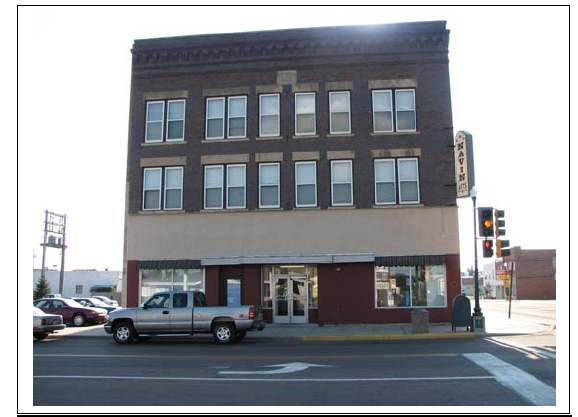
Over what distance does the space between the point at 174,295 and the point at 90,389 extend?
29.0 ft

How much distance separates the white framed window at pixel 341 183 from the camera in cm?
2452

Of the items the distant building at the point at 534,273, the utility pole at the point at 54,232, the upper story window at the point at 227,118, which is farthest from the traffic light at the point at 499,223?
the distant building at the point at 534,273

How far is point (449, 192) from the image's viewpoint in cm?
2388

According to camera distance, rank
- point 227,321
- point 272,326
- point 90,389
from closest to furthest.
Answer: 1. point 90,389
2. point 227,321
3. point 272,326

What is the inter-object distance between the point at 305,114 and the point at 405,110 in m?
4.42

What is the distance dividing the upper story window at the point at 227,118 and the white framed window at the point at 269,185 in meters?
1.93

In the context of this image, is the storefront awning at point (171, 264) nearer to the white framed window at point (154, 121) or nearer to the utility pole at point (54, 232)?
the white framed window at point (154, 121)

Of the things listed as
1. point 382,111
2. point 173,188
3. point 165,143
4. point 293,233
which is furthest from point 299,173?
point 165,143

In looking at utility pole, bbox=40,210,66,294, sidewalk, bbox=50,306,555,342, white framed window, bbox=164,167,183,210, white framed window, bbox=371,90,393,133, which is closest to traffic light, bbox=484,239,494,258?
sidewalk, bbox=50,306,555,342

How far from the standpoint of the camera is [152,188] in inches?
1025

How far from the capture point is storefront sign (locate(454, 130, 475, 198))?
2259 centimetres

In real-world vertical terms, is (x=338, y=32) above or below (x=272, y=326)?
above

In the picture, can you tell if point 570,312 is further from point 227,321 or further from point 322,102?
point 322,102

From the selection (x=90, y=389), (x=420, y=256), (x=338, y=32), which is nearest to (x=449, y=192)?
(x=420, y=256)
